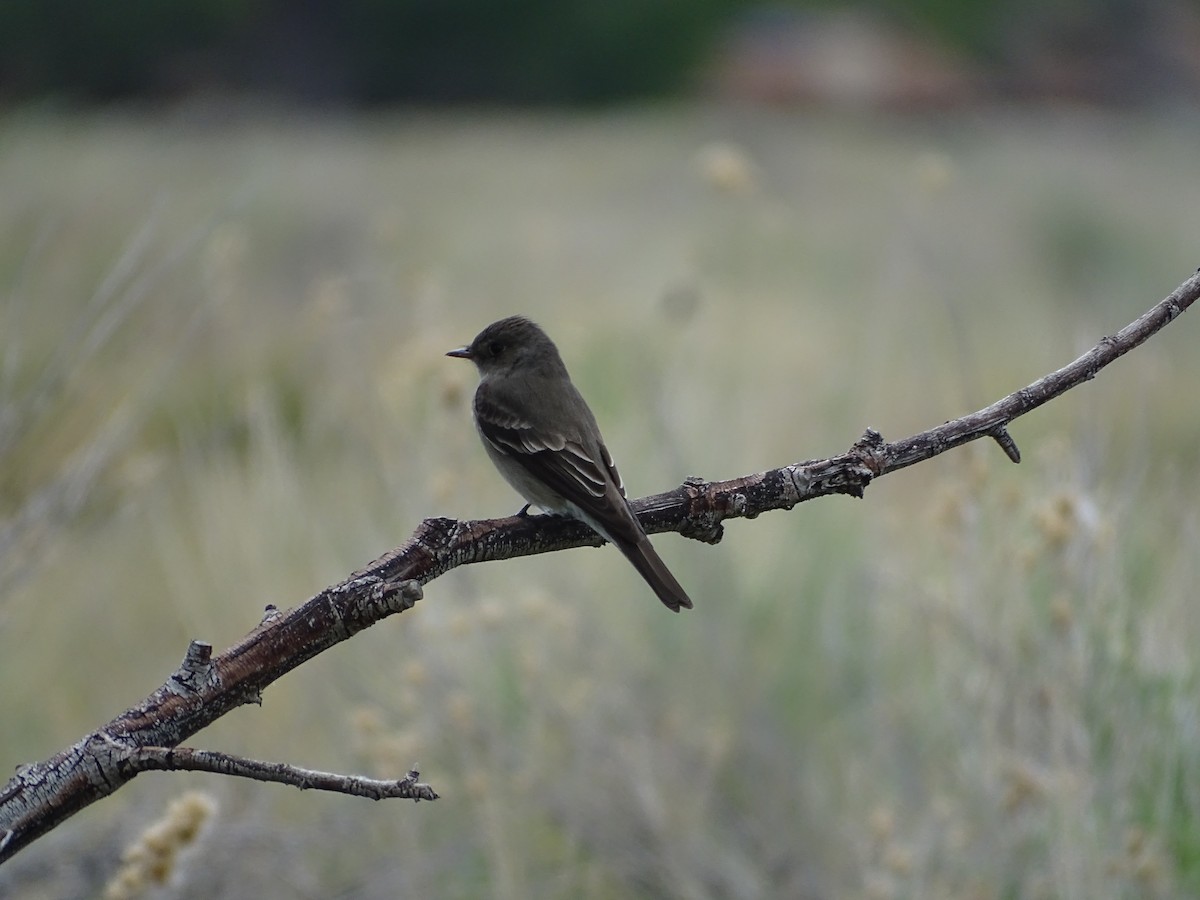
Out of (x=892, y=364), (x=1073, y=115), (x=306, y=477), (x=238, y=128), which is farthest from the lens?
(x=1073, y=115)

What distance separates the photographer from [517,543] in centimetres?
241

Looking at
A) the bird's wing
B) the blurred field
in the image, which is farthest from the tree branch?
the blurred field

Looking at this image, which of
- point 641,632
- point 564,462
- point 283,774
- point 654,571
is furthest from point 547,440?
point 283,774

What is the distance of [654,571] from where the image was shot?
314 cm

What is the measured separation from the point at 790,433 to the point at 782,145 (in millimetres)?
19134

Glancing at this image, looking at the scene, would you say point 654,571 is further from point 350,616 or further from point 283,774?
point 283,774

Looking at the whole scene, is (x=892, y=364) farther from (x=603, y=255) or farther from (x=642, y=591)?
(x=642, y=591)

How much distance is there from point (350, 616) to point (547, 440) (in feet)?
6.17

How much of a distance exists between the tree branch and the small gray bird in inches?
20.5

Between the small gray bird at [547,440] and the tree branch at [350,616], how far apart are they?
52cm

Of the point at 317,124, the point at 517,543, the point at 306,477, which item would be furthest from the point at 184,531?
the point at 317,124

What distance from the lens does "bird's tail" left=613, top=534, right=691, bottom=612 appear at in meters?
3.04

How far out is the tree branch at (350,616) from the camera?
191cm

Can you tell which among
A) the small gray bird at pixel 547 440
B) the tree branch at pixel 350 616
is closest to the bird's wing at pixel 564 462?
the small gray bird at pixel 547 440
